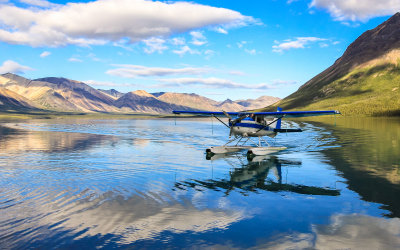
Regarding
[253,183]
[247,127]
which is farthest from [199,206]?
[247,127]

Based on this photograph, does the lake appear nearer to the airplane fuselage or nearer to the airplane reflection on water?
the airplane reflection on water

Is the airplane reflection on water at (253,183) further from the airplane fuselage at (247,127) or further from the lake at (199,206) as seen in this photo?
the airplane fuselage at (247,127)

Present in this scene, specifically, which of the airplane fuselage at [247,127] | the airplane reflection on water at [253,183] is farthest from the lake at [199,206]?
the airplane fuselage at [247,127]

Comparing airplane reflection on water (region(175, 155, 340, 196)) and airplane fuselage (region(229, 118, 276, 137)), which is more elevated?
airplane fuselage (region(229, 118, 276, 137))

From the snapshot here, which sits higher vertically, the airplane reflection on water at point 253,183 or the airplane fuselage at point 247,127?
the airplane fuselage at point 247,127

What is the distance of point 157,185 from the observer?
14.1 m

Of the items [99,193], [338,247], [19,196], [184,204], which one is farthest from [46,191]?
[338,247]

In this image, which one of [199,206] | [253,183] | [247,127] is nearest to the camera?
[199,206]

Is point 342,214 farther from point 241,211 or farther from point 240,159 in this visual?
point 240,159

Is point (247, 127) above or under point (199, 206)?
above

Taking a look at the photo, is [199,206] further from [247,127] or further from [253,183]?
[247,127]

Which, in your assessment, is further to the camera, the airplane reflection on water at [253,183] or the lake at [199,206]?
the airplane reflection on water at [253,183]

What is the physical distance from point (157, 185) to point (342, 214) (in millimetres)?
7730

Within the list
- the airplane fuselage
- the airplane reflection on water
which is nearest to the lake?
the airplane reflection on water
